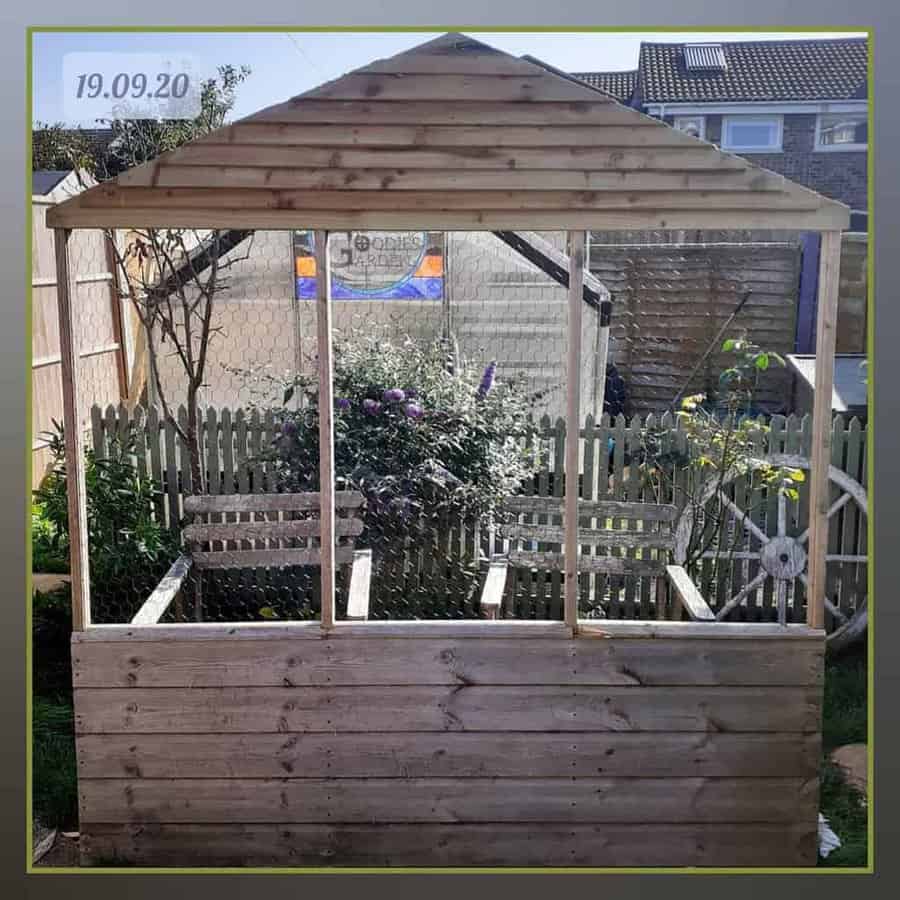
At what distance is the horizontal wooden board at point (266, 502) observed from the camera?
3.58 m

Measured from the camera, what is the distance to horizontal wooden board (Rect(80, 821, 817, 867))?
293 cm

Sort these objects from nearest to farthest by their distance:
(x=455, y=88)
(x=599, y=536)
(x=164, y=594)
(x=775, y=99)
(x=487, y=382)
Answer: (x=455, y=88), (x=164, y=594), (x=599, y=536), (x=487, y=382), (x=775, y=99)

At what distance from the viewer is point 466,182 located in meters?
2.67

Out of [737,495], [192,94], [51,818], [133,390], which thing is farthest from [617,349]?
[51,818]

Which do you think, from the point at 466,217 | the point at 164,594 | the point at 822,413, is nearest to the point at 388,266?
the point at 164,594

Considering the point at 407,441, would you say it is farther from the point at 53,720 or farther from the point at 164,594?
the point at 53,720

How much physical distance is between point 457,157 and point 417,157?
3.7 inches

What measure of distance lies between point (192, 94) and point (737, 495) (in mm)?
2404

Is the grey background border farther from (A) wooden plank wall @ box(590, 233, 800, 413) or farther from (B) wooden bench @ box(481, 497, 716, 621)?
(A) wooden plank wall @ box(590, 233, 800, 413)

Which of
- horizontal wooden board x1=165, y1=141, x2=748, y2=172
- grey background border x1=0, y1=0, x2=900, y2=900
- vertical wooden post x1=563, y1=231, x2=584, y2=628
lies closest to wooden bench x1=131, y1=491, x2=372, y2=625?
grey background border x1=0, y1=0, x2=900, y2=900

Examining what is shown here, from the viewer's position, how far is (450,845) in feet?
9.65

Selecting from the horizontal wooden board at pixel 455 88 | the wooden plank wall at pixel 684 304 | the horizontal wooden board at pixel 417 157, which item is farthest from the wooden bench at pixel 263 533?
the wooden plank wall at pixel 684 304

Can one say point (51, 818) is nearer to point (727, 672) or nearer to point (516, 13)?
point (727, 672)

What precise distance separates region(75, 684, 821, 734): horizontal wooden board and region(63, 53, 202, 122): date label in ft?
5.62
